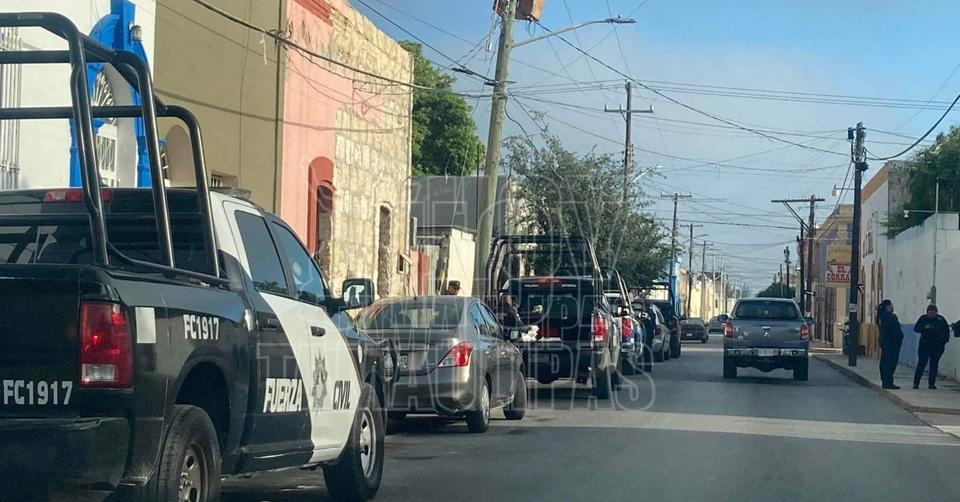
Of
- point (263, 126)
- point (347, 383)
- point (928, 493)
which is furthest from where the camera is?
point (263, 126)

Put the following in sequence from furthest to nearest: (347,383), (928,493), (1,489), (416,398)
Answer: (416,398) → (928,493) → (347,383) → (1,489)

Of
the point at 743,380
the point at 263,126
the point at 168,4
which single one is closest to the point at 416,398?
the point at 168,4

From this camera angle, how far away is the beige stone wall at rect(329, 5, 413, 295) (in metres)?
23.6

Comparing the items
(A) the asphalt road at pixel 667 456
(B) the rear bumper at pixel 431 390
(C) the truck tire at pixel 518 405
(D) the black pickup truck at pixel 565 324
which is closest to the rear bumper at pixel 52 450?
(A) the asphalt road at pixel 667 456

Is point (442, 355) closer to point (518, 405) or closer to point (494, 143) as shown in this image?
point (518, 405)

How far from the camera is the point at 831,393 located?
2244 centimetres

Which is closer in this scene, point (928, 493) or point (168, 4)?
point (928, 493)

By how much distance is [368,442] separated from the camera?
8953 mm

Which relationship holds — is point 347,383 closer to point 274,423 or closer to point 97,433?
point 274,423

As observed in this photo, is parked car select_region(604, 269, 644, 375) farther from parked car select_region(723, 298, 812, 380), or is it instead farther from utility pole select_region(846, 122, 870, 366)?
utility pole select_region(846, 122, 870, 366)

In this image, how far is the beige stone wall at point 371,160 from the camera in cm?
2356

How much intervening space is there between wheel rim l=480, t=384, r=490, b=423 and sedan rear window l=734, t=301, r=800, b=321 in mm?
12860

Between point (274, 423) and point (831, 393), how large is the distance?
17.4 meters

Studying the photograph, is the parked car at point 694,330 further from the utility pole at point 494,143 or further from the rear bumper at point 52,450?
the rear bumper at point 52,450
